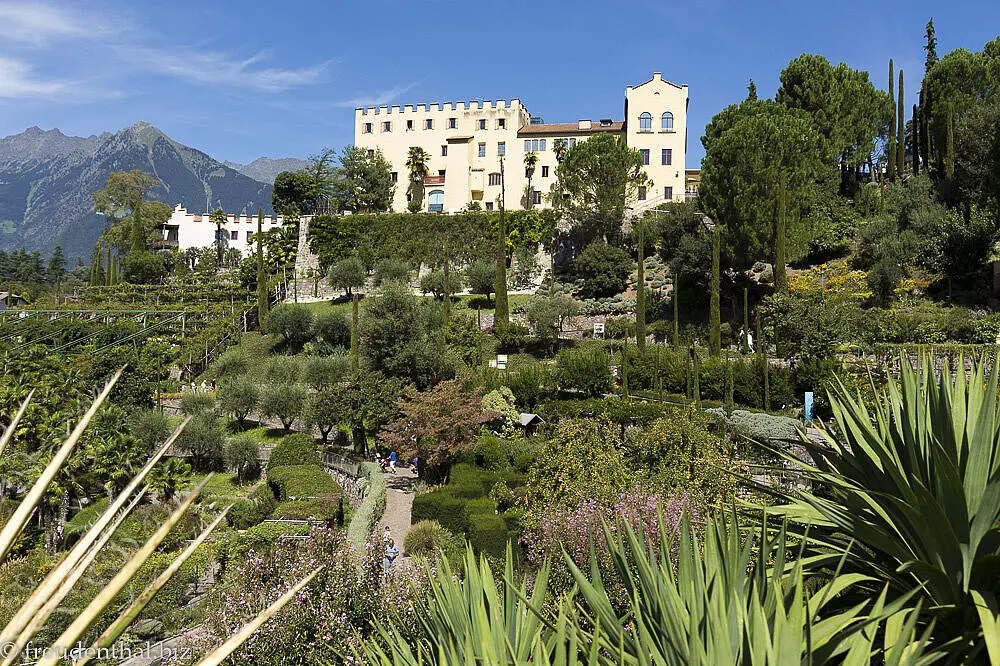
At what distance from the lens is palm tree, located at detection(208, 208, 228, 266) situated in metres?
67.7

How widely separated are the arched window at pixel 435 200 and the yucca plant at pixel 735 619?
59158mm

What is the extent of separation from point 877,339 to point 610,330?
13469 millimetres

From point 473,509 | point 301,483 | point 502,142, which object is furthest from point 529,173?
point 473,509

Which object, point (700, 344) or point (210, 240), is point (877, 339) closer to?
point (700, 344)

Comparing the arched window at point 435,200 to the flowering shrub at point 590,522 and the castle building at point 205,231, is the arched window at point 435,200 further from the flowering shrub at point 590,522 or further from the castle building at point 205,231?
the flowering shrub at point 590,522

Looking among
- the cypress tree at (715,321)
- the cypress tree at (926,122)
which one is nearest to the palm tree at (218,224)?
the cypress tree at (715,321)

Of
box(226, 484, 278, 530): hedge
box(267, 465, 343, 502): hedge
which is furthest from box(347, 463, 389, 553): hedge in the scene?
box(226, 484, 278, 530): hedge

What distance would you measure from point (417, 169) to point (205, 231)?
22763 millimetres

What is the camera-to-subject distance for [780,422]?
2523 centimetres

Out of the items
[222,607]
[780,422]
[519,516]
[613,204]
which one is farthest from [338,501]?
[613,204]

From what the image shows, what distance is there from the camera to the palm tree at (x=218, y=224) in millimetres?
67688

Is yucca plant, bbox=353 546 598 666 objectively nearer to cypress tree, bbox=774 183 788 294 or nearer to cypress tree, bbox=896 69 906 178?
cypress tree, bbox=774 183 788 294

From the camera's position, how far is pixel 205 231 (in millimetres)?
71250

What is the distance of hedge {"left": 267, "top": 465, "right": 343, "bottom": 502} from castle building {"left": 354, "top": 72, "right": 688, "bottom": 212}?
1491 inches
